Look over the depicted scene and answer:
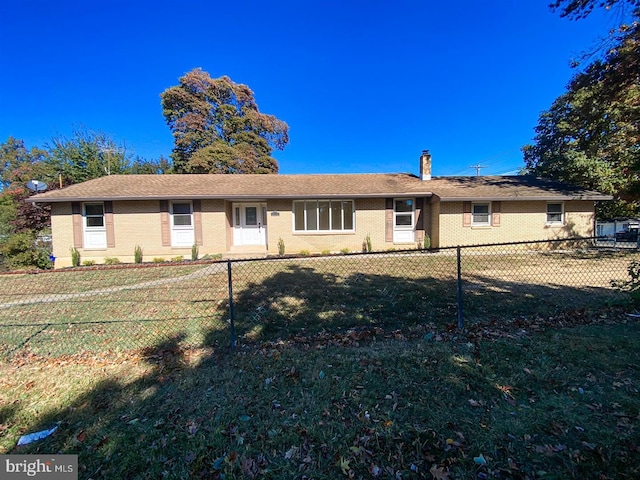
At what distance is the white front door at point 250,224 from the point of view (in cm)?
1387

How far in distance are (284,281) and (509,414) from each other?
5737 millimetres

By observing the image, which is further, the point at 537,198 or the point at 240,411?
the point at 537,198

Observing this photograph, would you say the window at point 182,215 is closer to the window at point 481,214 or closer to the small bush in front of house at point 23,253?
the small bush in front of house at point 23,253

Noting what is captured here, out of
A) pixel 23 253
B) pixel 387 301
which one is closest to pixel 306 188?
pixel 387 301

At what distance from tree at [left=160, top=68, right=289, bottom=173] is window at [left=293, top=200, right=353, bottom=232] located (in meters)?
13.1

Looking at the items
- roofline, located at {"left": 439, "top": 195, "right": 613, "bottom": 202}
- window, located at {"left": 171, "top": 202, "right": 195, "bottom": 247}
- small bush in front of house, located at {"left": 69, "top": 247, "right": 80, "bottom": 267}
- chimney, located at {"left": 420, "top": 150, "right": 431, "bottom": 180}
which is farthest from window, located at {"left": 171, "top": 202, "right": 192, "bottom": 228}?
chimney, located at {"left": 420, "top": 150, "right": 431, "bottom": 180}

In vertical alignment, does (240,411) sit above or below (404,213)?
below

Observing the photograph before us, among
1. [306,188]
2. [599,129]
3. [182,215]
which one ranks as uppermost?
[599,129]

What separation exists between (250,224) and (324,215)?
3645 mm

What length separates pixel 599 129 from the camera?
49.5 feet

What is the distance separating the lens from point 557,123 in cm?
1889

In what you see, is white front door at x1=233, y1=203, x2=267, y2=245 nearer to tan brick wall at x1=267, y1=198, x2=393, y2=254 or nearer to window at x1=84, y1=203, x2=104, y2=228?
tan brick wall at x1=267, y1=198, x2=393, y2=254

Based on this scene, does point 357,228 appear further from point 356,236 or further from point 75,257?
point 75,257

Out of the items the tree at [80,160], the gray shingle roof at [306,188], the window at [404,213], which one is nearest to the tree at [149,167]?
the tree at [80,160]
